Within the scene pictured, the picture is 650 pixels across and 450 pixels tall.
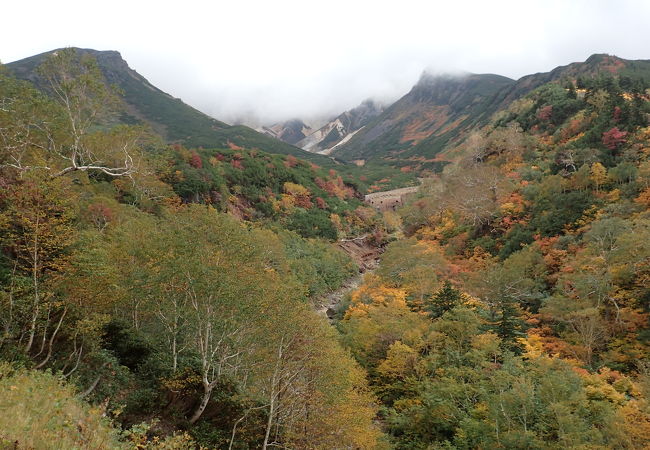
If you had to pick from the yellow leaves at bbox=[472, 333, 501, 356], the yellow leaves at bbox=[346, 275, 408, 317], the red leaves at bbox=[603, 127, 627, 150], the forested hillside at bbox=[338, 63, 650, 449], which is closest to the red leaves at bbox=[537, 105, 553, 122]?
the forested hillside at bbox=[338, 63, 650, 449]

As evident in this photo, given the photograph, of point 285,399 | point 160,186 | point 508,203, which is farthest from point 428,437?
point 160,186

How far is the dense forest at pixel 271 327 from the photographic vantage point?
1377 centimetres

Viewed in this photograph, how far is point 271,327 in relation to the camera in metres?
16.2

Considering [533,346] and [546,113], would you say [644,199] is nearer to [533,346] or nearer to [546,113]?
[533,346]

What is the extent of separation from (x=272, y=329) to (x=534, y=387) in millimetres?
13371

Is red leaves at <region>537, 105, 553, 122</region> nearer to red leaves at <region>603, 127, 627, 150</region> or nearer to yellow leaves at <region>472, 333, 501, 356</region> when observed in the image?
red leaves at <region>603, 127, 627, 150</region>

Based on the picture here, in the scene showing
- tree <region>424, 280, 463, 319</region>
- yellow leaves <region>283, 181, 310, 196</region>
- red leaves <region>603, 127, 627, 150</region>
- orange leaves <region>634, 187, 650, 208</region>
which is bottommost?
tree <region>424, 280, 463, 319</region>

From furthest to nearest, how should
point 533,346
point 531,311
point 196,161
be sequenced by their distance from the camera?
point 196,161 < point 531,311 < point 533,346

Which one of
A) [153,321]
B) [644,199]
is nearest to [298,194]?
[153,321]

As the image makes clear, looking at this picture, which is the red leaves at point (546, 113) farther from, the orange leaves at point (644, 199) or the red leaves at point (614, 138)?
the orange leaves at point (644, 199)

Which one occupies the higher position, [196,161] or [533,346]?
[196,161]

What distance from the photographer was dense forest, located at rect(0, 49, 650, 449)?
13.8m

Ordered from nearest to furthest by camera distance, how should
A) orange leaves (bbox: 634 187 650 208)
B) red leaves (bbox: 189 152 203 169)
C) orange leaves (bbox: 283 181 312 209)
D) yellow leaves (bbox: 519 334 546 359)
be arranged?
yellow leaves (bbox: 519 334 546 359) < orange leaves (bbox: 634 187 650 208) < red leaves (bbox: 189 152 203 169) < orange leaves (bbox: 283 181 312 209)

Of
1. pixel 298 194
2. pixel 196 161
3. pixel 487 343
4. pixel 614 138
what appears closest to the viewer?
pixel 487 343
